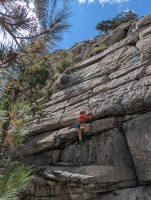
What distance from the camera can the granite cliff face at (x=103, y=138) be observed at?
7366 millimetres

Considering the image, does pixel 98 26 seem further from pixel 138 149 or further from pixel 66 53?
pixel 138 149

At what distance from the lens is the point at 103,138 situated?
28.5ft

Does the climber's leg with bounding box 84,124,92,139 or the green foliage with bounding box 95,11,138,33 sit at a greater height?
the green foliage with bounding box 95,11,138,33

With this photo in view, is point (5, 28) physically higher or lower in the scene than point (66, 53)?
lower

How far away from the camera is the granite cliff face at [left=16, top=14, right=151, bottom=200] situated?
24.2ft

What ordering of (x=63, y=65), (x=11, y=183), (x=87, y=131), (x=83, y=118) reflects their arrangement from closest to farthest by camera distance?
(x=11, y=183), (x=87, y=131), (x=83, y=118), (x=63, y=65)

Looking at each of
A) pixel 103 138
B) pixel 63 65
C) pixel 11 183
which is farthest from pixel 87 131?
pixel 63 65

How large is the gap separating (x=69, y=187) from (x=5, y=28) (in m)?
6.84

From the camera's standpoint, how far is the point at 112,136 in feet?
27.8

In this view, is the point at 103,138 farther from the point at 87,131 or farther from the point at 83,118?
the point at 83,118

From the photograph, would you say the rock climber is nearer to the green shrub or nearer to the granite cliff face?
the granite cliff face

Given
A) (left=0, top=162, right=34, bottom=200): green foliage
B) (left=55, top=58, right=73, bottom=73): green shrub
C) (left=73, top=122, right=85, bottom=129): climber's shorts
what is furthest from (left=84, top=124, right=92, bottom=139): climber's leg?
(left=55, top=58, right=73, bottom=73): green shrub

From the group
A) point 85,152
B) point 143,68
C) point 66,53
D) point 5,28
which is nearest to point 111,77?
point 143,68

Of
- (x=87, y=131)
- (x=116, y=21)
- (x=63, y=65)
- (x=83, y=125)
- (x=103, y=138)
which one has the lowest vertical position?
(x=103, y=138)
